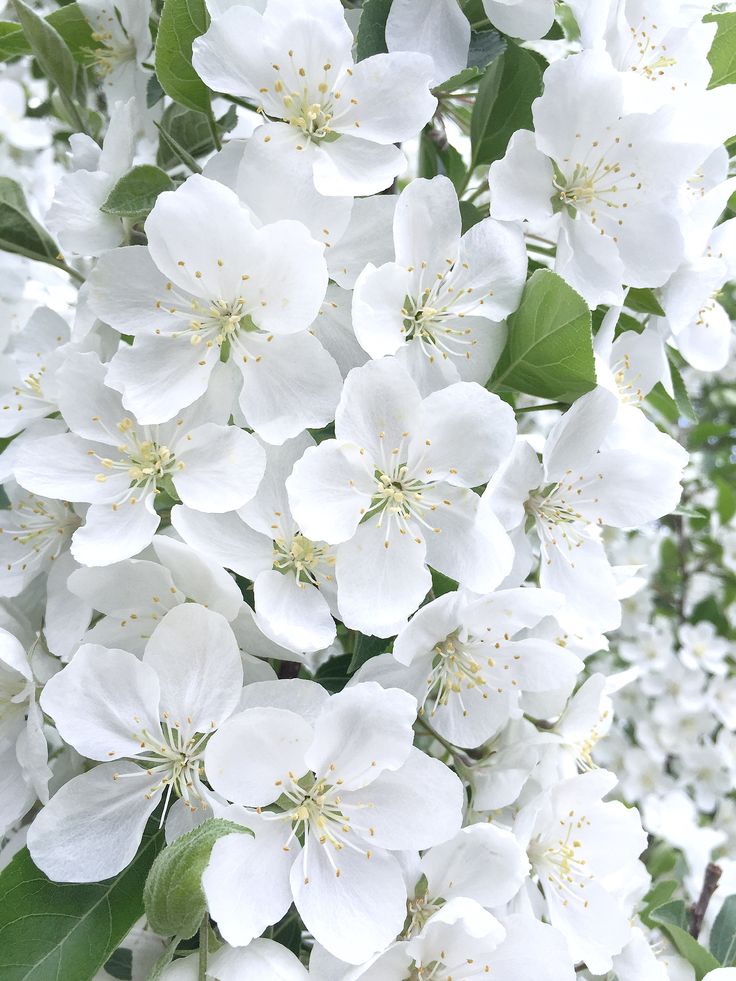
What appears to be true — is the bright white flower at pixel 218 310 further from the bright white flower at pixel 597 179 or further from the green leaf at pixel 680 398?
the green leaf at pixel 680 398

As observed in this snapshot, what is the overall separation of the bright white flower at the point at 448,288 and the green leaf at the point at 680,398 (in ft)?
1.29

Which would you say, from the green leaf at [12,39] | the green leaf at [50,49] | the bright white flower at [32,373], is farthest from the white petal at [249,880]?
the green leaf at [12,39]

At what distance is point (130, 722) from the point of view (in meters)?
0.85

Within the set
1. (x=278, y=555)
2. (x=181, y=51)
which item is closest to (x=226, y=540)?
(x=278, y=555)

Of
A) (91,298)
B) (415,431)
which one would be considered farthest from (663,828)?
(91,298)

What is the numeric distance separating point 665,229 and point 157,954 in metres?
0.88

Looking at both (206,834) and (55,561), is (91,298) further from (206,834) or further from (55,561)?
(206,834)

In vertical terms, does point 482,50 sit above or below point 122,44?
above

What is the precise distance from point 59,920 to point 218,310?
0.55 m

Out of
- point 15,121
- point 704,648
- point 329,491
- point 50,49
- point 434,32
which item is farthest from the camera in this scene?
point 704,648

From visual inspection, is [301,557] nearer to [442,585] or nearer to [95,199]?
[442,585]

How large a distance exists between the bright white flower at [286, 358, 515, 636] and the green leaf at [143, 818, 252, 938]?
7.9 inches

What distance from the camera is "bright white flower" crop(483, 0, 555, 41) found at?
952mm

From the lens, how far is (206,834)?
73cm
